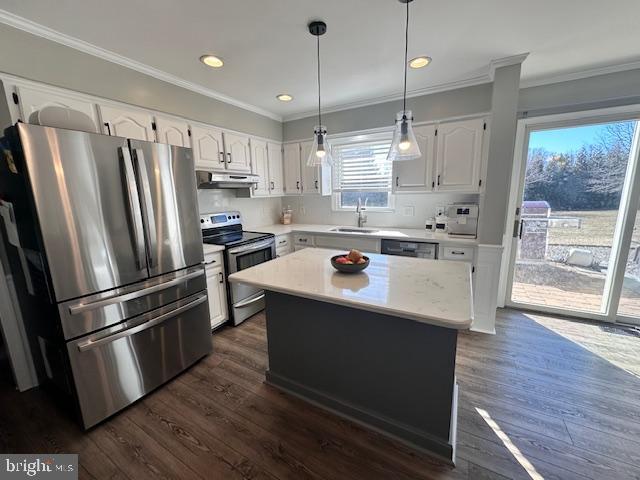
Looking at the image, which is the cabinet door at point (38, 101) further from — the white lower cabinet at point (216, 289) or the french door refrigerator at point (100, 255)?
the white lower cabinet at point (216, 289)

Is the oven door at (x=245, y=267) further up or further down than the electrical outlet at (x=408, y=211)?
further down

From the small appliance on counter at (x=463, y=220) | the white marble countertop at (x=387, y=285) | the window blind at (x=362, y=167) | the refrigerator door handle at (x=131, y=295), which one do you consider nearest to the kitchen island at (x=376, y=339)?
the white marble countertop at (x=387, y=285)

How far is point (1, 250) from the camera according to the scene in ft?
6.09

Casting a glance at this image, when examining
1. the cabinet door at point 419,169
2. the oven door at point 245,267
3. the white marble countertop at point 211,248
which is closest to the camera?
the white marble countertop at point 211,248

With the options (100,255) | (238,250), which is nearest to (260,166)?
(238,250)

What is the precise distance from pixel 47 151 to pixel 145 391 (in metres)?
1.67

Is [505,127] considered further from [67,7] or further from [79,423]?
[79,423]

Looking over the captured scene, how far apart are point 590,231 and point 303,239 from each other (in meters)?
3.31

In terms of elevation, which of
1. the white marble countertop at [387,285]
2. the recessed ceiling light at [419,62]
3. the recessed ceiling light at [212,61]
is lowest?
the white marble countertop at [387,285]

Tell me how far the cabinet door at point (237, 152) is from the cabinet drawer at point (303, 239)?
1092 millimetres

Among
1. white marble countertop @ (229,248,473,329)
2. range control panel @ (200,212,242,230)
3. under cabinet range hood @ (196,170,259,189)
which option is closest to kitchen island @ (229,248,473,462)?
white marble countertop @ (229,248,473,329)

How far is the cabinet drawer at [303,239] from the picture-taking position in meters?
3.63

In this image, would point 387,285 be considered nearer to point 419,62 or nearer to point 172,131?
point 419,62

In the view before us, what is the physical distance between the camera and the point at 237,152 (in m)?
3.21
